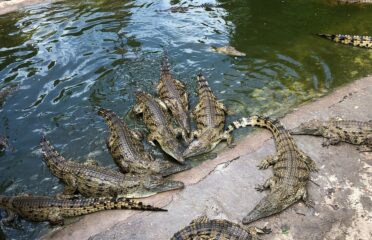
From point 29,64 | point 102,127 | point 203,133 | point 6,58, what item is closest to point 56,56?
point 29,64

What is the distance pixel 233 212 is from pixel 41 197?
3212mm

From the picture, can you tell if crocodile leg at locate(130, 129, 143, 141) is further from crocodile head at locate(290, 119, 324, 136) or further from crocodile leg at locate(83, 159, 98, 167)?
crocodile head at locate(290, 119, 324, 136)

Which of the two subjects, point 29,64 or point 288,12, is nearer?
point 29,64

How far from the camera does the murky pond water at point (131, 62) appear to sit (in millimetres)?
8008

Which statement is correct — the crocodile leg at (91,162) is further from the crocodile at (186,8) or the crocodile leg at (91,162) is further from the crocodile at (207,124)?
the crocodile at (186,8)

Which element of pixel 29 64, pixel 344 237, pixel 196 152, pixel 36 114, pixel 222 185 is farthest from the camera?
pixel 29 64

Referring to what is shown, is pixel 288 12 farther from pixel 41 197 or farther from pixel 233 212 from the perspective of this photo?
pixel 41 197

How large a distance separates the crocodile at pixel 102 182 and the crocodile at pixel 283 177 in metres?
1.42

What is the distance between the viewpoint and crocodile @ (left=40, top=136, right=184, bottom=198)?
245 inches

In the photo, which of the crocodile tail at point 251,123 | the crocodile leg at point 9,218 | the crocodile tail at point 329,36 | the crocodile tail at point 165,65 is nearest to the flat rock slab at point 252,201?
the crocodile tail at point 251,123

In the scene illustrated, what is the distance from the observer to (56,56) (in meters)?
11.2

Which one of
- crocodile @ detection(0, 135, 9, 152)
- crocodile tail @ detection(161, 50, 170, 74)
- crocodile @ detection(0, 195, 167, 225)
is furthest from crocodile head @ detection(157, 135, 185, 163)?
crocodile @ detection(0, 135, 9, 152)

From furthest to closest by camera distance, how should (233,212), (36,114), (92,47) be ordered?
(92,47) < (36,114) < (233,212)

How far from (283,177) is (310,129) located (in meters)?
1.70
